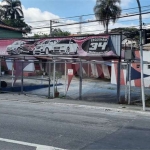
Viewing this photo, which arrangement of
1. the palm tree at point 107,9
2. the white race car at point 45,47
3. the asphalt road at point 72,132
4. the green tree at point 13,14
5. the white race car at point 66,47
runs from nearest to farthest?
1. the asphalt road at point 72,132
2. the white race car at point 66,47
3. the white race car at point 45,47
4. the palm tree at point 107,9
5. the green tree at point 13,14

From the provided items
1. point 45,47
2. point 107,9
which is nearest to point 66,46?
point 45,47

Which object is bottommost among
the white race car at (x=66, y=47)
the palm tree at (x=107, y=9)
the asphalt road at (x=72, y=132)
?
the asphalt road at (x=72, y=132)

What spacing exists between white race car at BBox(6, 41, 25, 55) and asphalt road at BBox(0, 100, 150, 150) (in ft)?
26.8

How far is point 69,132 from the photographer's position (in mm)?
7359

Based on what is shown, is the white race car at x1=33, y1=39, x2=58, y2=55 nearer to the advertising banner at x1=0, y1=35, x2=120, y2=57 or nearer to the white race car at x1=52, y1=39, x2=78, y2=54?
the advertising banner at x1=0, y1=35, x2=120, y2=57

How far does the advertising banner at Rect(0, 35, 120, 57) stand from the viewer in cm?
1480

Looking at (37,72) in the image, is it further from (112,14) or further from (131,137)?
(112,14)

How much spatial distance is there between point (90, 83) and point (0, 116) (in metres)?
13.9

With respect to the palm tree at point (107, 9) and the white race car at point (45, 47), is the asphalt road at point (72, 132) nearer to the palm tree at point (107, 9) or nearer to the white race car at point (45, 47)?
the white race car at point (45, 47)

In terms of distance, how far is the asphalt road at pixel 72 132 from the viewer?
617 cm

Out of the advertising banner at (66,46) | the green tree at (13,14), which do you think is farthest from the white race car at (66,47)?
the green tree at (13,14)

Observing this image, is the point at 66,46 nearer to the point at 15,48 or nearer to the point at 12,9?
the point at 15,48

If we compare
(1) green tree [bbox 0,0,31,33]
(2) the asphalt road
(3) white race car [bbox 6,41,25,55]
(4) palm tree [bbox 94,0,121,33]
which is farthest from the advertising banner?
(1) green tree [bbox 0,0,31,33]

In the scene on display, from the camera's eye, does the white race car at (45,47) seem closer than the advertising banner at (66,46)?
No
